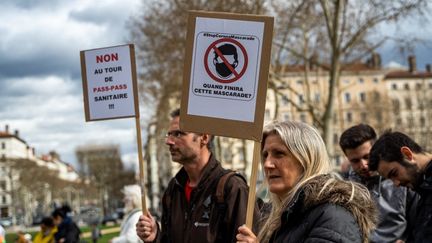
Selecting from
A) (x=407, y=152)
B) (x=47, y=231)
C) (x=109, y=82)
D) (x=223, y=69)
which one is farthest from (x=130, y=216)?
(x=47, y=231)

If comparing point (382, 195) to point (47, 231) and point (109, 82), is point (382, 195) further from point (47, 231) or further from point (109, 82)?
point (47, 231)

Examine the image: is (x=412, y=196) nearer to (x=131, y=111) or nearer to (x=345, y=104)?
(x=131, y=111)

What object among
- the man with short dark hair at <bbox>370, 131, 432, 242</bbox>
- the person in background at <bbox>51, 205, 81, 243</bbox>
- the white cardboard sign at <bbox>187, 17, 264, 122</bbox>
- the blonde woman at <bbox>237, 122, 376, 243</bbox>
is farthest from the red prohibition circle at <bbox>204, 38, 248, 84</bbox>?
the person in background at <bbox>51, 205, 81, 243</bbox>

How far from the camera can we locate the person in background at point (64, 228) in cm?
1079

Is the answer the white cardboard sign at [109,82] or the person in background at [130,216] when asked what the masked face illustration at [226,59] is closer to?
the white cardboard sign at [109,82]

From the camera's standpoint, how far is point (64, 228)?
35.7ft

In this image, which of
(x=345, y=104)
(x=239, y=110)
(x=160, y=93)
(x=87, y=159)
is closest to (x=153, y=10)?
(x=160, y=93)

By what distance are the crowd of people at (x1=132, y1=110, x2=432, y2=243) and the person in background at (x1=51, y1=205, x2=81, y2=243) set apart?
6188 millimetres

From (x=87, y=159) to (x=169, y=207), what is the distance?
297 feet

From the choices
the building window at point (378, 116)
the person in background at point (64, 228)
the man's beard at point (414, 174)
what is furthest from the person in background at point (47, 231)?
the building window at point (378, 116)

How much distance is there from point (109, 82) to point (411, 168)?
7.59ft

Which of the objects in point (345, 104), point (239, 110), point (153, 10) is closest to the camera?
point (239, 110)

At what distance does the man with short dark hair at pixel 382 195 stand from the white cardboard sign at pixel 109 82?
1.64 metres

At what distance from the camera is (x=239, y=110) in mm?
3584
